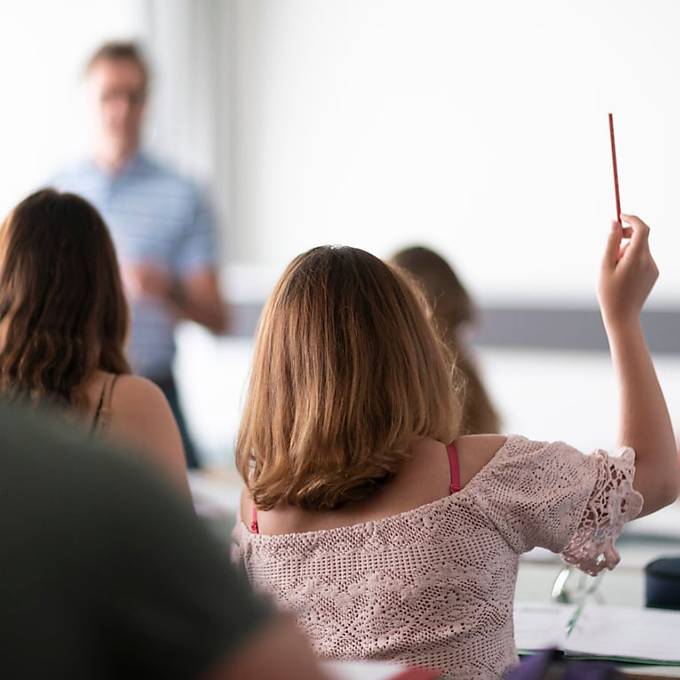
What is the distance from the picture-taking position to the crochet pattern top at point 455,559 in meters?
1.50

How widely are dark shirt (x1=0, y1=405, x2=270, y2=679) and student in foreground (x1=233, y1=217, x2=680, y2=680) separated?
38.9 inches

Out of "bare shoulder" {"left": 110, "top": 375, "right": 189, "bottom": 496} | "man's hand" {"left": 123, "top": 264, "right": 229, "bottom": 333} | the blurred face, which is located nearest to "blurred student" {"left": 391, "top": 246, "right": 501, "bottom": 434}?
"bare shoulder" {"left": 110, "top": 375, "right": 189, "bottom": 496}

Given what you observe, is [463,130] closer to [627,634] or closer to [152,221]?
[152,221]

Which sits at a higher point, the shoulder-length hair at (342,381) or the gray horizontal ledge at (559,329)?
the shoulder-length hair at (342,381)

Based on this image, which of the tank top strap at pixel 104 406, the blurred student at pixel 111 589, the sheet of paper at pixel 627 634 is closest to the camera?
the blurred student at pixel 111 589

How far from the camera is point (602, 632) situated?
5.97 feet

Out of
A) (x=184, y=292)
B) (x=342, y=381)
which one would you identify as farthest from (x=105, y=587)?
(x=184, y=292)

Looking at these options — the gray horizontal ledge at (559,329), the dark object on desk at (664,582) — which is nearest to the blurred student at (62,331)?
the dark object on desk at (664,582)

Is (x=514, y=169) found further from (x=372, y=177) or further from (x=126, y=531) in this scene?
(x=126, y=531)

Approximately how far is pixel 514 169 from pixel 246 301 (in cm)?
153

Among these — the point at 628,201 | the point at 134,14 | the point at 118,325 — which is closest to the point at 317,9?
the point at 134,14

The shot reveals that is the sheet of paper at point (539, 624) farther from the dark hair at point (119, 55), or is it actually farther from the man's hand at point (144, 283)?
the dark hair at point (119, 55)

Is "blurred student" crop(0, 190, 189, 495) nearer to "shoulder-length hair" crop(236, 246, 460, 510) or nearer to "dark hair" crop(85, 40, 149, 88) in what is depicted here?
"shoulder-length hair" crop(236, 246, 460, 510)

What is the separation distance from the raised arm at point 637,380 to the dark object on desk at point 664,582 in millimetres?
465
